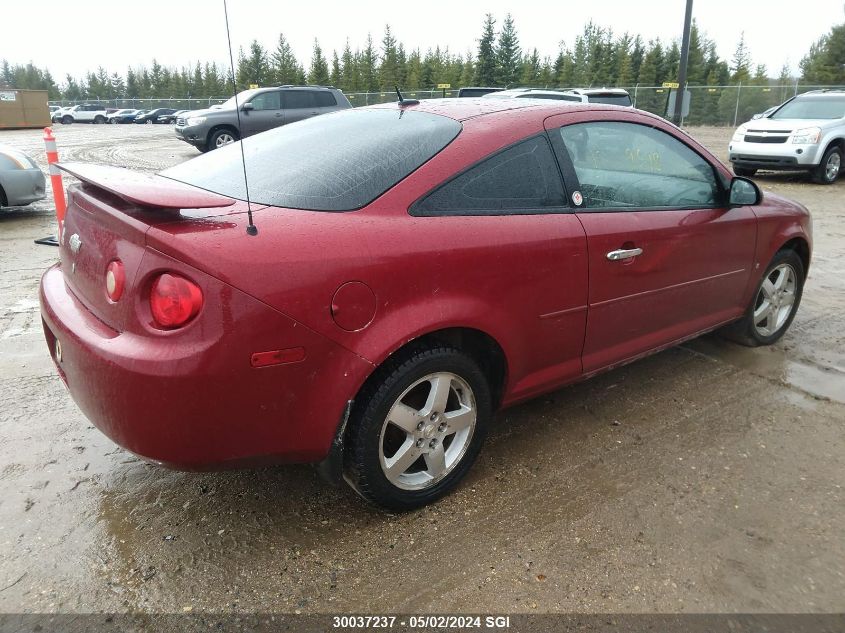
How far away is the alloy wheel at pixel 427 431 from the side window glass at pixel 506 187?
642mm

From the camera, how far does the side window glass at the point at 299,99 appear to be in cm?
1565

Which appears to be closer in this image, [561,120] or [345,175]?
[345,175]

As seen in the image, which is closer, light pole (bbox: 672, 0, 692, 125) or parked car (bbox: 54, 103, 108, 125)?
light pole (bbox: 672, 0, 692, 125)

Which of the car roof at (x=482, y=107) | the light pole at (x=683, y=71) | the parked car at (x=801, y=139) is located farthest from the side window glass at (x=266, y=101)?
the car roof at (x=482, y=107)

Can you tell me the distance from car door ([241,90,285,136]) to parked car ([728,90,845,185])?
10.2 meters

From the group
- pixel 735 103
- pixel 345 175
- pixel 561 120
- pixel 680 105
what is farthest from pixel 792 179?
pixel 735 103

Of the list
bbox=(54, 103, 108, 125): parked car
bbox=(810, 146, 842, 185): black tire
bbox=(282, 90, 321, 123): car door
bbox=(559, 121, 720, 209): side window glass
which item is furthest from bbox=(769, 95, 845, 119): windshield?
bbox=(54, 103, 108, 125): parked car

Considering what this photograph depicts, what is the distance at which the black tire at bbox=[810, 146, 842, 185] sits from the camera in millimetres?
11953

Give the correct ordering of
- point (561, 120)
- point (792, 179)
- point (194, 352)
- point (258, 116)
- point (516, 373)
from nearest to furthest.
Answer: point (194, 352) → point (516, 373) → point (561, 120) → point (792, 179) → point (258, 116)

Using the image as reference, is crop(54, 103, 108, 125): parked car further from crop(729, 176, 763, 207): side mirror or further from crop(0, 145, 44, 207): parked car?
crop(729, 176, 763, 207): side mirror

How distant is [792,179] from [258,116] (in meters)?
11.9

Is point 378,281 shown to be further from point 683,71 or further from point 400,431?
point 683,71

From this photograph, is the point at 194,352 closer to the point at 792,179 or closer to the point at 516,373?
the point at 516,373

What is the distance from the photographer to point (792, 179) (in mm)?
13055
